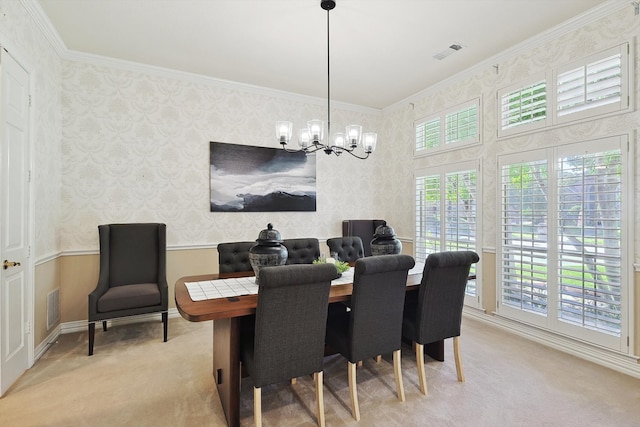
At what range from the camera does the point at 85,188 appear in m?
3.52

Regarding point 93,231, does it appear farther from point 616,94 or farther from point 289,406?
point 616,94

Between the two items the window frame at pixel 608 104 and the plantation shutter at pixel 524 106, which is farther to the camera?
the plantation shutter at pixel 524 106

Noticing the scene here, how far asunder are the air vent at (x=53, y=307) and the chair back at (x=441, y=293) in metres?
3.48

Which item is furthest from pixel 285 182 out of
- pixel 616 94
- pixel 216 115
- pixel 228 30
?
pixel 616 94

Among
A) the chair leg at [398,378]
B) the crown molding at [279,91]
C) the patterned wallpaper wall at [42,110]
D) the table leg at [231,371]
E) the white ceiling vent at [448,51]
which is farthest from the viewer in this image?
the white ceiling vent at [448,51]

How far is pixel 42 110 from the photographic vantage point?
115 inches

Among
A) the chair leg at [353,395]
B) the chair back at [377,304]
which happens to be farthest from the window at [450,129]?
the chair leg at [353,395]

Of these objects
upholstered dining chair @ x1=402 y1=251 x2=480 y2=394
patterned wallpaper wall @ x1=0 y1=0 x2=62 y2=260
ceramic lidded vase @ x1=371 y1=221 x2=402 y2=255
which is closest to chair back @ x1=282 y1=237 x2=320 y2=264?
ceramic lidded vase @ x1=371 y1=221 x2=402 y2=255

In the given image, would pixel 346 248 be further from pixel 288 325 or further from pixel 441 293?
pixel 288 325

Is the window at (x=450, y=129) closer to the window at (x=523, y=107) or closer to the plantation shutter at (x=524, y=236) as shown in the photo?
the window at (x=523, y=107)

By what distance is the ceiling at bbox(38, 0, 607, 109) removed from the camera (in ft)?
8.80

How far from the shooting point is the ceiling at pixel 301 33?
8.80 ft

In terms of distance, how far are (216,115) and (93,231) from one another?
6.55 ft

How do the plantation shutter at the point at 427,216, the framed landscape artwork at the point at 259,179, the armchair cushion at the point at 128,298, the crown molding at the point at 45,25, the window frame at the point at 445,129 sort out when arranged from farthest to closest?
the plantation shutter at the point at 427,216
the framed landscape artwork at the point at 259,179
the window frame at the point at 445,129
the armchair cushion at the point at 128,298
the crown molding at the point at 45,25
